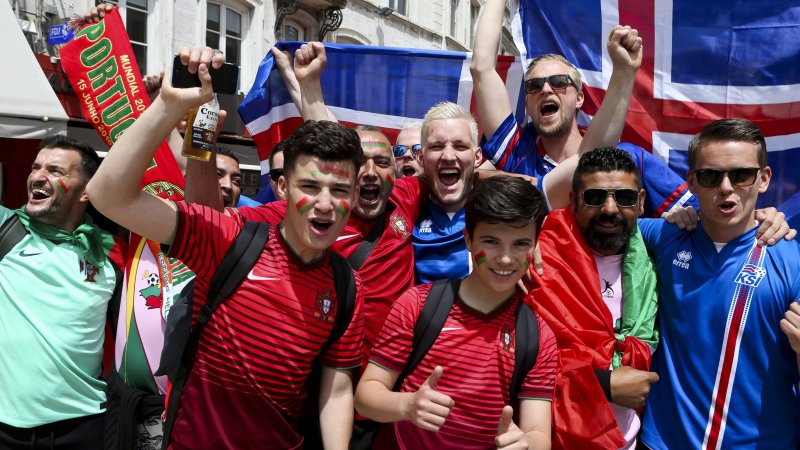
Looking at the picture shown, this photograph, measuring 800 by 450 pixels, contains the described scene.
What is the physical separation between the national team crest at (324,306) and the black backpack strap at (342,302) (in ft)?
0.08

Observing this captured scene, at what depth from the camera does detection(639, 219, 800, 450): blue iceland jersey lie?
235cm

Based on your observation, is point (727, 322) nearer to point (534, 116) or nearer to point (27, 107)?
point (534, 116)

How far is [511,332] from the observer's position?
2.22 metres

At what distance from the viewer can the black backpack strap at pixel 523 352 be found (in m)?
2.15

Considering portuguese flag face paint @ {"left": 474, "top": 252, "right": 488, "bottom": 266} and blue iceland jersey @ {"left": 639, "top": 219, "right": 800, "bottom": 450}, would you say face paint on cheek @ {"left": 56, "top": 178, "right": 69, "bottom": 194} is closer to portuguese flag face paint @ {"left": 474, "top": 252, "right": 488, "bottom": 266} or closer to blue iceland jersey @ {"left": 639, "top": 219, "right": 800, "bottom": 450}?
portuguese flag face paint @ {"left": 474, "top": 252, "right": 488, "bottom": 266}

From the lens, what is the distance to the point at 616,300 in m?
2.58

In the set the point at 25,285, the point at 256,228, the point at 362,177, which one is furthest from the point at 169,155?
the point at 256,228

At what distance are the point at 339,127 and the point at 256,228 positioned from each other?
453mm

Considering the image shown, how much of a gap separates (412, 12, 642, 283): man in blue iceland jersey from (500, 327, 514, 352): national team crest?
567 millimetres

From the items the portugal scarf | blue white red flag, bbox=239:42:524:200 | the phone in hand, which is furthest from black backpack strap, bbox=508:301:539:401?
blue white red flag, bbox=239:42:524:200

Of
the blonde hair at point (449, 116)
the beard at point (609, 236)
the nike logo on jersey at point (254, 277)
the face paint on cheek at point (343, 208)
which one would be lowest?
the nike logo on jersey at point (254, 277)

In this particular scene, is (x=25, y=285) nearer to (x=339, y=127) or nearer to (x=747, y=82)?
(x=339, y=127)

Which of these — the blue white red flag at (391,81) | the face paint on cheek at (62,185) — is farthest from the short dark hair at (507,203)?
the blue white red flag at (391,81)

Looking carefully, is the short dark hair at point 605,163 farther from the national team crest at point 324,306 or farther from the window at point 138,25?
the window at point 138,25
